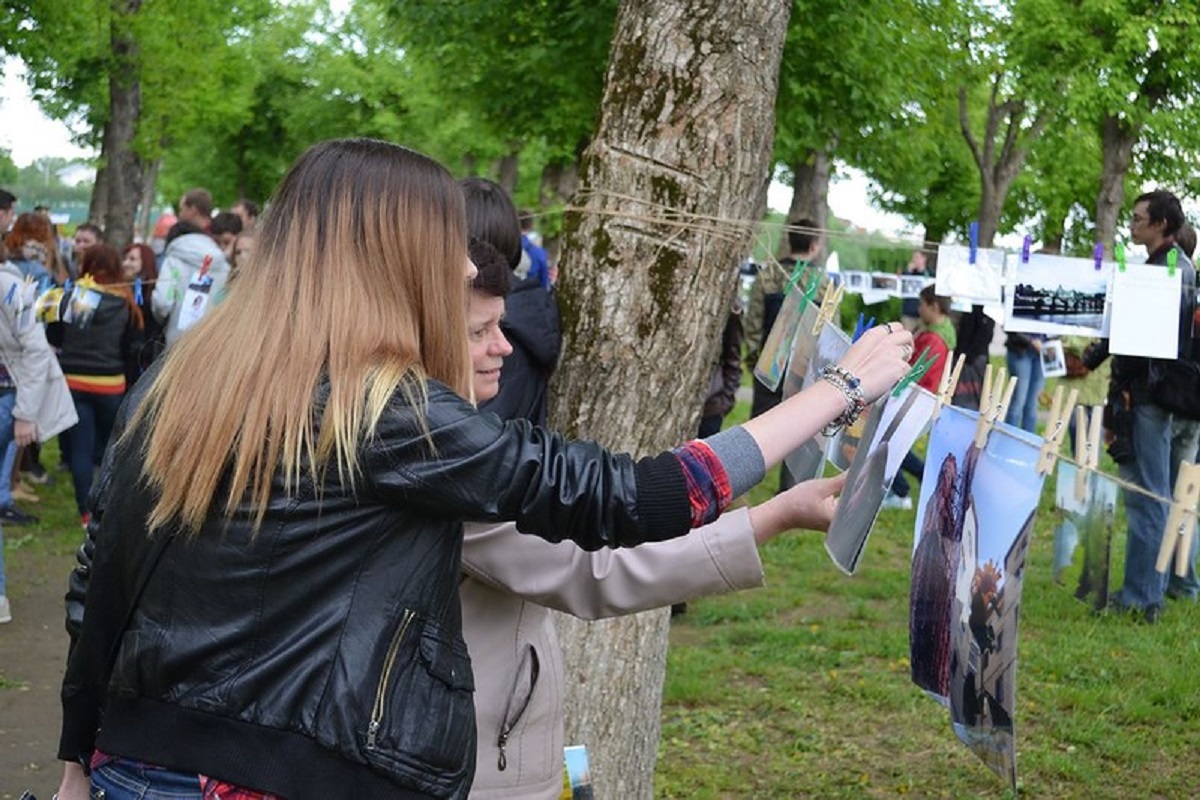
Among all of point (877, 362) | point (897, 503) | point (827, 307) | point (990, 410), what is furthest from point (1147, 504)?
point (877, 362)

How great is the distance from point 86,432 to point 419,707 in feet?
28.8

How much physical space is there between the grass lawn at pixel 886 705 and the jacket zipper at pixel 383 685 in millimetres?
3790

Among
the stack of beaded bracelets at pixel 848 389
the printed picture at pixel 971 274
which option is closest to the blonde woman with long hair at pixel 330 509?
the stack of beaded bracelets at pixel 848 389

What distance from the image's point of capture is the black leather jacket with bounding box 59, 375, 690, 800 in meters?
2.28

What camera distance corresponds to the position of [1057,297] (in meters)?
6.58

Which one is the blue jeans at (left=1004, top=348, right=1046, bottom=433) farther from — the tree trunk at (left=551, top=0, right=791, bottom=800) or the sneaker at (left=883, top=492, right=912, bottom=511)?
the tree trunk at (left=551, top=0, right=791, bottom=800)

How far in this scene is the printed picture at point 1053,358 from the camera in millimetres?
13516

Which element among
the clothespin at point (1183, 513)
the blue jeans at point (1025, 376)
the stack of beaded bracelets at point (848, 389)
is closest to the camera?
the stack of beaded bracelets at point (848, 389)

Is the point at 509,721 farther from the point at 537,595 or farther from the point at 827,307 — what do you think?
the point at 827,307

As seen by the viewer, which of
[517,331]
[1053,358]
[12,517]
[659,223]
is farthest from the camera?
[1053,358]

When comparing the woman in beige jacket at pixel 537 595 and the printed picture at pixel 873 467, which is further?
the printed picture at pixel 873 467

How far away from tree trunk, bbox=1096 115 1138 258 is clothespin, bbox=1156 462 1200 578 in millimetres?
16636

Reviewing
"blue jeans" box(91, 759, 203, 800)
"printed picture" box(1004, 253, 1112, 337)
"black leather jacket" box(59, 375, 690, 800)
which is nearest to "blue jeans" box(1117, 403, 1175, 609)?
"printed picture" box(1004, 253, 1112, 337)

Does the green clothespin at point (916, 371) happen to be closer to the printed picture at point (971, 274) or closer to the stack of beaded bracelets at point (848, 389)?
the stack of beaded bracelets at point (848, 389)
